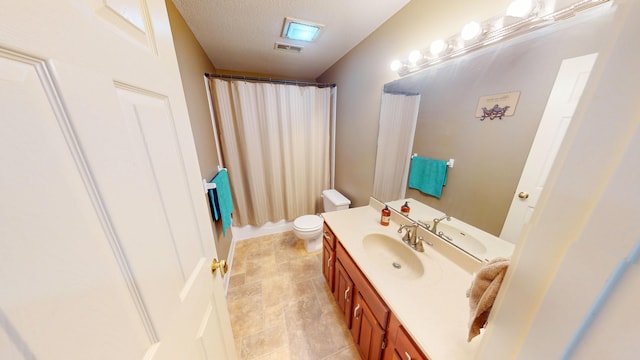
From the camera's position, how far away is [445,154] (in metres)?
1.10

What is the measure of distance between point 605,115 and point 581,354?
0.29m

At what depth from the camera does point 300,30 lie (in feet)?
4.98

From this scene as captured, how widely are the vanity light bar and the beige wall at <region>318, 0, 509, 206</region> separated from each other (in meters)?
0.07

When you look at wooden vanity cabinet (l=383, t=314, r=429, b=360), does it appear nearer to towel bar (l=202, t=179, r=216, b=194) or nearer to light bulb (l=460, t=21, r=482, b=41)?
light bulb (l=460, t=21, r=482, b=41)

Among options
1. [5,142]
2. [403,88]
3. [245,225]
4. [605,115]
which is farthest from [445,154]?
[245,225]

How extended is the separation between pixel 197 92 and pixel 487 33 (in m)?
1.96

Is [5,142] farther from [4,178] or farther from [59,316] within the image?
[59,316]

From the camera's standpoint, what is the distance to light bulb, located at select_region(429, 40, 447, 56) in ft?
3.37

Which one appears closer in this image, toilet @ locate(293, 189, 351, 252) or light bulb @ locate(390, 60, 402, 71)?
light bulb @ locate(390, 60, 402, 71)

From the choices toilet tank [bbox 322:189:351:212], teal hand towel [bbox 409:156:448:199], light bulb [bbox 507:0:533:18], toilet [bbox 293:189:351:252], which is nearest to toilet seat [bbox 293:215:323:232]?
toilet [bbox 293:189:351:252]

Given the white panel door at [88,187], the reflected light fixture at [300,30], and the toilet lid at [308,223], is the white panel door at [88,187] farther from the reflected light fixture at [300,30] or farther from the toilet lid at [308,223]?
the toilet lid at [308,223]

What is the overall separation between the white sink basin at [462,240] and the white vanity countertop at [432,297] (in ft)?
0.16

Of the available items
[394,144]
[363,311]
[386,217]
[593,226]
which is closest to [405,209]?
[386,217]

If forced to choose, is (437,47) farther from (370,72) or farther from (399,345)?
(399,345)
